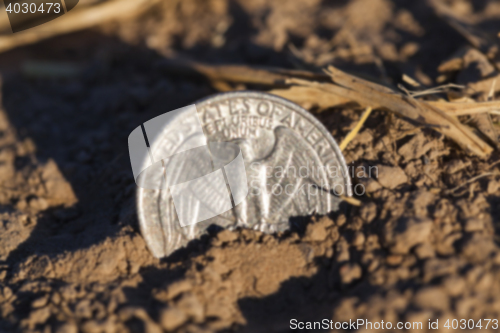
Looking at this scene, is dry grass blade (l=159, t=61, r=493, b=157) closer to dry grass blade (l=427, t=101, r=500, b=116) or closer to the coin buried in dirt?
dry grass blade (l=427, t=101, r=500, b=116)

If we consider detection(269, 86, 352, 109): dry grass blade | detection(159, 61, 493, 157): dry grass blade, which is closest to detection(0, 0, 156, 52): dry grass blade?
detection(159, 61, 493, 157): dry grass blade

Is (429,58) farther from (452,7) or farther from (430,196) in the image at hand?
(430,196)

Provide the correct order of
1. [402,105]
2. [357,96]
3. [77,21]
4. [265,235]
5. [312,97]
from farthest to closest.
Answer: [77,21]
[312,97]
[357,96]
[402,105]
[265,235]

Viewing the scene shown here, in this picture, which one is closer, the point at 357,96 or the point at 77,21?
the point at 357,96

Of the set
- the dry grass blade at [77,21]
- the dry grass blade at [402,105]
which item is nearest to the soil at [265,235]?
the dry grass blade at [402,105]

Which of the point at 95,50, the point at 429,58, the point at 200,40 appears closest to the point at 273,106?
the point at 429,58

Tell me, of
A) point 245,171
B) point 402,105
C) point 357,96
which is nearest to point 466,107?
point 402,105

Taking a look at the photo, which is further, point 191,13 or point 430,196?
point 191,13

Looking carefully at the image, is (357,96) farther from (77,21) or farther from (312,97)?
(77,21)
